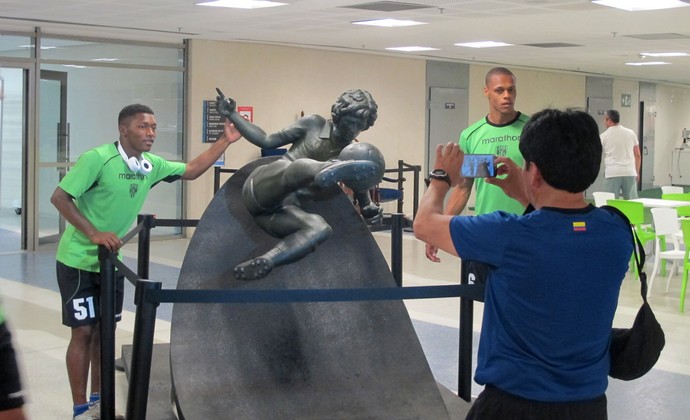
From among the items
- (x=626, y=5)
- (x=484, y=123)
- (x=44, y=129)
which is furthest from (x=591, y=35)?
(x=484, y=123)

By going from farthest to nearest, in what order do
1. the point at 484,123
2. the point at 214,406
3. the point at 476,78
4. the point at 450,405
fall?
the point at 476,78 → the point at 484,123 → the point at 450,405 → the point at 214,406

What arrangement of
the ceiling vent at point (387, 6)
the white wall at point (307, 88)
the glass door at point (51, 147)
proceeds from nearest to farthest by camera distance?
the ceiling vent at point (387, 6)
the glass door at point (51, 147)
the white wall at point (307, 88)

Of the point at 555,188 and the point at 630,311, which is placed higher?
the point at 555,188

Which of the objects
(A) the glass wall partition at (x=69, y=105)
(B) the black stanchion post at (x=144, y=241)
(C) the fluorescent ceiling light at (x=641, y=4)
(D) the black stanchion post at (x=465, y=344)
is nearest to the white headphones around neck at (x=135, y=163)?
(B) the black stanchion post at (x=144, y=241)

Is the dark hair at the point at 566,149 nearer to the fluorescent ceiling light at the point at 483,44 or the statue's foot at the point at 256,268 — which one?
the statue's foot at the point at 256,268

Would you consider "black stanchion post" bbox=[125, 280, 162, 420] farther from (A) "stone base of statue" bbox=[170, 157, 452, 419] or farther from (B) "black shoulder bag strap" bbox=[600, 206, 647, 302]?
(B) "black shoulder bag strap" bbox=[600, 206, 647, 302]

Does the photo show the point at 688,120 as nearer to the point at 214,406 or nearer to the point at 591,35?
the point at 591,35

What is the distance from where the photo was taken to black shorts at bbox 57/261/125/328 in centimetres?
427

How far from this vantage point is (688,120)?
2573cm

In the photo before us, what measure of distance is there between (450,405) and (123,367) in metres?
1.87

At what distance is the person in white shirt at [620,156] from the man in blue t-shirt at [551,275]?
10.1 meters

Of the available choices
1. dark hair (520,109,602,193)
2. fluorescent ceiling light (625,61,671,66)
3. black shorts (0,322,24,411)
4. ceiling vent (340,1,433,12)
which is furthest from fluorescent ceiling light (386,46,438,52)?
black shorts (0,322,24,411)

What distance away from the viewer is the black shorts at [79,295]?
4.27m

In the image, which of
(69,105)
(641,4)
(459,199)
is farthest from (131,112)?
(69,105)
